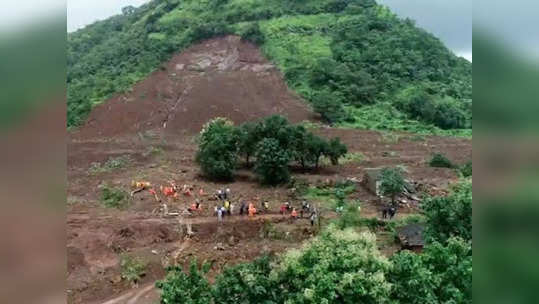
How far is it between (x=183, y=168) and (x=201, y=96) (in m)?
16.2

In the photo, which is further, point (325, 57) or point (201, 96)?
point (325, 57)

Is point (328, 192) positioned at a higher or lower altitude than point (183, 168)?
lower

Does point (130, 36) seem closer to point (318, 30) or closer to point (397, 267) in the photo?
point (318, 30)

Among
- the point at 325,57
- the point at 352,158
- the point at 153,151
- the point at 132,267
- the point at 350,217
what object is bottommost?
the point at 132,267

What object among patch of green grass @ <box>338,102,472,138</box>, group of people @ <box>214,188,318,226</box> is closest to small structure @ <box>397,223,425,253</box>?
group of people @ <box>214,188,318,226</box>

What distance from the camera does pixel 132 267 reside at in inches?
→ 636

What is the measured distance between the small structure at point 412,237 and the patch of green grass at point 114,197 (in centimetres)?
1047

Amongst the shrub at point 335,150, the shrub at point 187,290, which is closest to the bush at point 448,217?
the shrub at point 187,290

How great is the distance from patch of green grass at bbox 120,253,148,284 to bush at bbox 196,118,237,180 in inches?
300

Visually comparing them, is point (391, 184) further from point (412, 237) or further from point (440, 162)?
point (440, 162)

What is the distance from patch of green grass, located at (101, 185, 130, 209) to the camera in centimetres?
2169

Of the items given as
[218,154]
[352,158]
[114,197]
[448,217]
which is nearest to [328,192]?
Result: [218,154]
